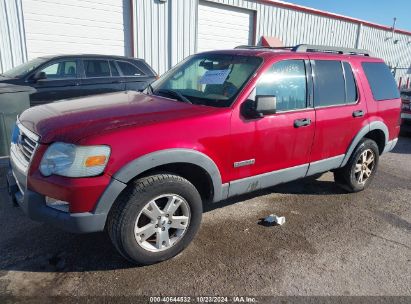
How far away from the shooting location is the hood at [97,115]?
8.61ft

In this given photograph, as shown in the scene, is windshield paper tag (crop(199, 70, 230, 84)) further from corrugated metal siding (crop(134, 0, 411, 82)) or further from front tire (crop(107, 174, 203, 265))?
corrugated metal siding (crop(134, 0, 411, 82))

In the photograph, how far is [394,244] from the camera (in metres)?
3.56

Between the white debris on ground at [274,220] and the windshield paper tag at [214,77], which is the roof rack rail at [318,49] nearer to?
the windshield paper tag at [214,77]

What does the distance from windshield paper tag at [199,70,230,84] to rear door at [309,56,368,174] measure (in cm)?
109

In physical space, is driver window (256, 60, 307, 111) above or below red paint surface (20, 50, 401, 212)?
above

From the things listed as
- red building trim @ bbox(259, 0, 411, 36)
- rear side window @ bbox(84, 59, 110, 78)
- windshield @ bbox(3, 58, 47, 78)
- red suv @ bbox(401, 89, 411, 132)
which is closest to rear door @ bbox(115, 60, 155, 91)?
rear side window @ bbox(84, 59, 110, 78)

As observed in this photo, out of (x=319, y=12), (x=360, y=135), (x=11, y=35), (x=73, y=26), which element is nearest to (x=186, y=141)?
(x=360, y=135)

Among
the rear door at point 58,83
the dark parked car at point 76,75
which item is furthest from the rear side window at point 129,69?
the rear door at point 58,83

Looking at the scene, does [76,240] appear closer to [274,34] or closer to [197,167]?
[197,167]

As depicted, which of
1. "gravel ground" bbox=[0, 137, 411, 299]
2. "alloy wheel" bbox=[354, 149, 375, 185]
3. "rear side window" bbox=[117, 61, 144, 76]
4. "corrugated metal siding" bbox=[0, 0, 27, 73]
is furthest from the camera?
"corrugated metal siding" bbox=[0, 0, 27, 73]

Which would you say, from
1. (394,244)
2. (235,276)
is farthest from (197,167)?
(394,244)

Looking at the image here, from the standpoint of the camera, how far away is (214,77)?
3.60 metres

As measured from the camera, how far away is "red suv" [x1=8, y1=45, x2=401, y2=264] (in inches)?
101

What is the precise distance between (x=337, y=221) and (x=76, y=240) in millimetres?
2825
